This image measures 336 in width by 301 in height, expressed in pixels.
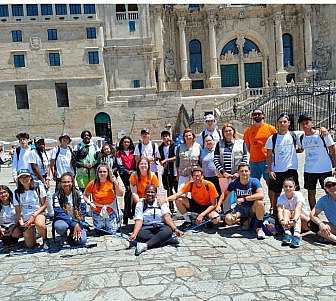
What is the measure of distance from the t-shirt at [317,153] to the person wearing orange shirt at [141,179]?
3042 millimetres

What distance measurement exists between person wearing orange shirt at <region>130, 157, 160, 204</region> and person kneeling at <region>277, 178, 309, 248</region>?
96.2 inches

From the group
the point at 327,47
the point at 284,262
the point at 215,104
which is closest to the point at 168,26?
the point at 215,104

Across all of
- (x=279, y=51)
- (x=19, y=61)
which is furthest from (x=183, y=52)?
(x=19, y=61)

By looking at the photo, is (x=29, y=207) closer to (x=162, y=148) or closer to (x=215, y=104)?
(x=162, y=148)

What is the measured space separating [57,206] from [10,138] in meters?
31.6

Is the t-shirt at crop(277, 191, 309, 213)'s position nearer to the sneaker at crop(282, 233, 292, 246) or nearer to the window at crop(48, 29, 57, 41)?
the sneaker at crop(282, 233, 292, 246)

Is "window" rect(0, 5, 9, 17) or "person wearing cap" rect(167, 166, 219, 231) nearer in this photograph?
"person wearing cap" rect(167, 166, 219, 231)

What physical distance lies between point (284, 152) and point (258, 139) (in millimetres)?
700

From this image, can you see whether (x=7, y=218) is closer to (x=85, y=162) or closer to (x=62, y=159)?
(x=62, y=159)

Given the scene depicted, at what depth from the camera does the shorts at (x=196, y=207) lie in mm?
8016

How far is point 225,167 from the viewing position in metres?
8.05

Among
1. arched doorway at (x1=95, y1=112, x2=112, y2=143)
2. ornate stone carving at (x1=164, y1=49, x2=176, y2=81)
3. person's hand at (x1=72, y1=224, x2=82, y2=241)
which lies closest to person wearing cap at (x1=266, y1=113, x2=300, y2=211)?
person's hand at (x1=72, y1=224, x2=82, y2=241)

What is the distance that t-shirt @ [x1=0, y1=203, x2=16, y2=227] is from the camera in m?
7.50

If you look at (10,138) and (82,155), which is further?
(10,138)
